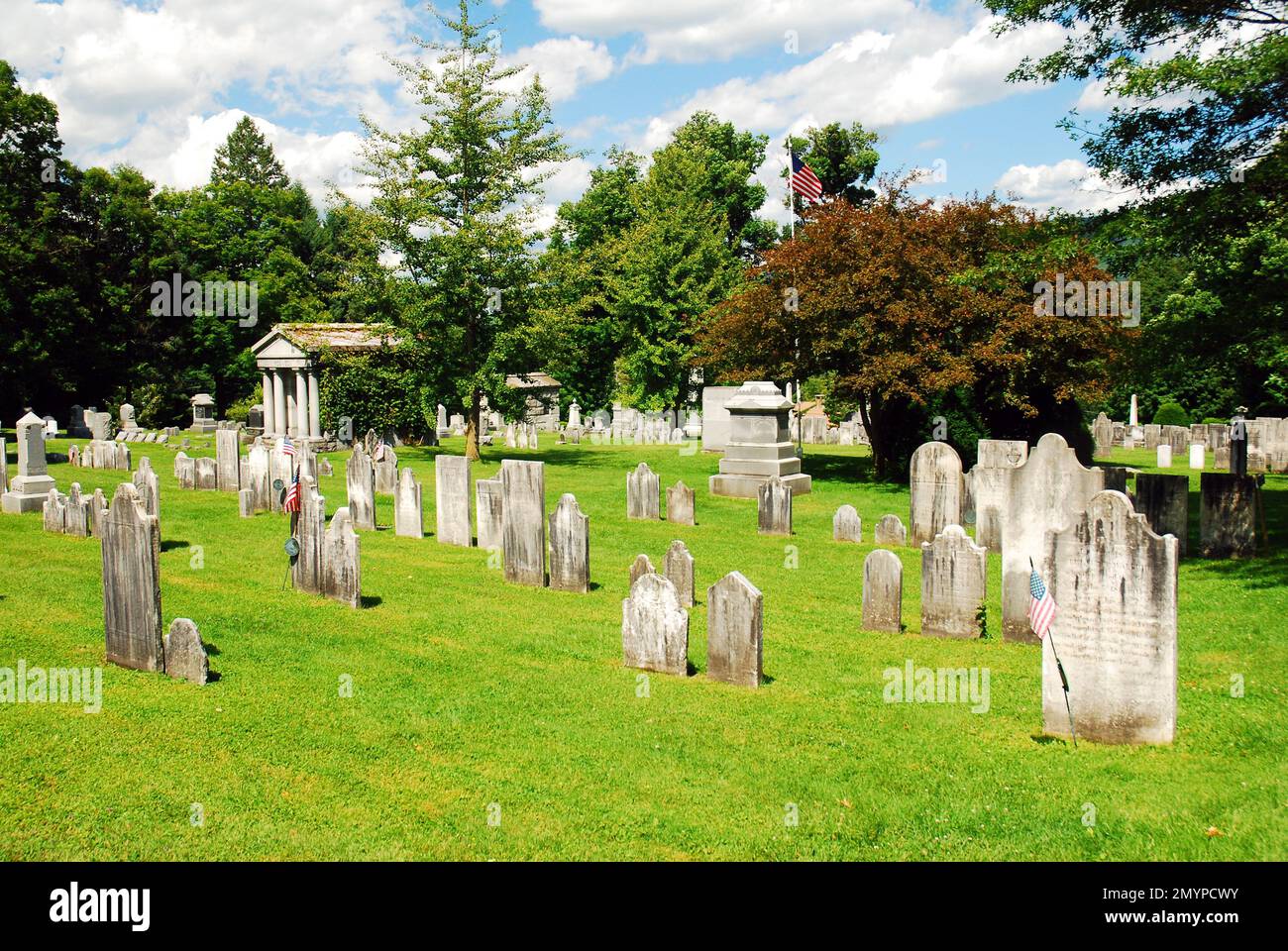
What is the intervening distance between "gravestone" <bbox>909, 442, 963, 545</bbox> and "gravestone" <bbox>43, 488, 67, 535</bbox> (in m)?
15.4

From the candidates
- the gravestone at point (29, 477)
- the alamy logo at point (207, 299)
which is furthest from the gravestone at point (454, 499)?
the alamy logo at point (207, 299)

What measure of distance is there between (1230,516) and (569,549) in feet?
35.9

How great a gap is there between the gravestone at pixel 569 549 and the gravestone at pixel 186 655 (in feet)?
17.1

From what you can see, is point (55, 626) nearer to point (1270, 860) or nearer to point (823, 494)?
point (1270, 860)

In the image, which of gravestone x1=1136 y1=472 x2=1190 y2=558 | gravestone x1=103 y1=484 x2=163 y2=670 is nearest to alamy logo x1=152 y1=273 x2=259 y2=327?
gravestone x1=103 y1=484 x2=163 y2=670

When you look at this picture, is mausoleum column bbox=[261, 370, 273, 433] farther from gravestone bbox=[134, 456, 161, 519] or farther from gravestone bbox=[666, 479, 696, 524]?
gravestone bbox=[666, 479, 696, 524]

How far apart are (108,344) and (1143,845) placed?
46.2 meters

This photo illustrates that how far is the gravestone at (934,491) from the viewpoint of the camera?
17500 mm

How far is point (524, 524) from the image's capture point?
46.3 ft

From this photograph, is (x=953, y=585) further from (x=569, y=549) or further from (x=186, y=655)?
(x=186, y=655)

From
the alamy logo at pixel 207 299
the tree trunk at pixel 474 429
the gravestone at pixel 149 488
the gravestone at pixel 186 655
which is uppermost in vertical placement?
the alamy logo at pixel 207 299

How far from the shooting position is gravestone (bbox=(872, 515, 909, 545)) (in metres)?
17.2

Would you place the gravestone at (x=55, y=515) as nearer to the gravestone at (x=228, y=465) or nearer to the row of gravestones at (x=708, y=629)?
the gravestone at (x=228, y=465)

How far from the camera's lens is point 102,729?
8.18 m
